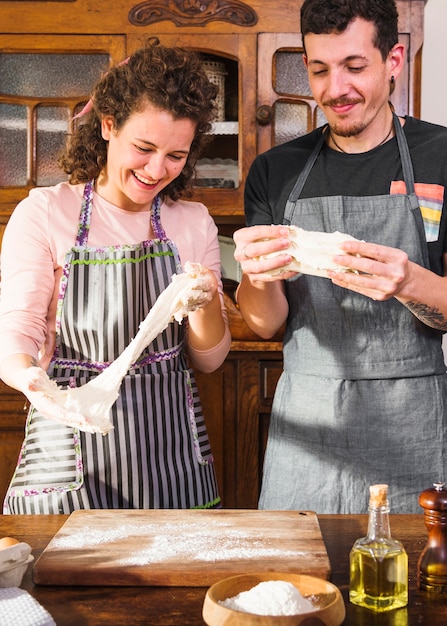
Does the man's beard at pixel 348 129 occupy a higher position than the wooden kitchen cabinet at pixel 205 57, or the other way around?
the wooden kitchen cabinet at pixel 205 57

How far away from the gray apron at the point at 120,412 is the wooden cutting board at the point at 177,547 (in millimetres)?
301

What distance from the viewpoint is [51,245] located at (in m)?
1.75

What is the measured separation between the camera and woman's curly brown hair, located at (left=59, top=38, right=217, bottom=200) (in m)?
1.70

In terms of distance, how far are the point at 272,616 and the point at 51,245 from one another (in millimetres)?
1100

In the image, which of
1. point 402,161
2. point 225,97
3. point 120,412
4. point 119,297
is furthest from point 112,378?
point 225,97

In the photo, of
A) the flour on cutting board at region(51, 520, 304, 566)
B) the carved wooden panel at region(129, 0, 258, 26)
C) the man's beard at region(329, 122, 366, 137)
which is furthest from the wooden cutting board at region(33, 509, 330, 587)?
the carved wooden panel at region(129, 0, 258, 26)

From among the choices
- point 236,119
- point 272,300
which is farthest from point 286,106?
point 272,300

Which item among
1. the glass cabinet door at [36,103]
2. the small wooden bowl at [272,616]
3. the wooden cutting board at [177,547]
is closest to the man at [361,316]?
the wooden cutting board at [177,547]

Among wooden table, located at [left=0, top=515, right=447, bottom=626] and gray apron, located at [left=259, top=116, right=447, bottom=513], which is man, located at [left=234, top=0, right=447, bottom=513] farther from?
wooden table, located at [left=0, top=515, right=447, bottom=626]

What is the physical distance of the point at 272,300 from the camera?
172 centimetres

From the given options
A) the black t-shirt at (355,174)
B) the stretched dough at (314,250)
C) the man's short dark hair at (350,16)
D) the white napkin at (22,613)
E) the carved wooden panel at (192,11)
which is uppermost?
the carved wooden panel at (192,11)

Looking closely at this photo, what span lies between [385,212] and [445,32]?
6.70 ft

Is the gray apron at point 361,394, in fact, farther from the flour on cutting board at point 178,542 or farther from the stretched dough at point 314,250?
the flour on cutting board at point 178,542

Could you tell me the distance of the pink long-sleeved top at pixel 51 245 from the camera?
1.64 metres
